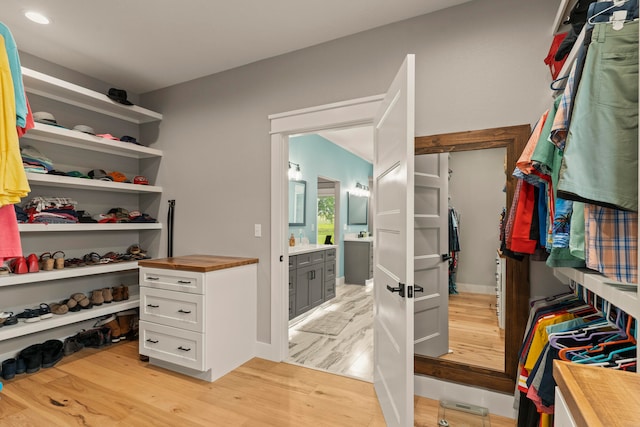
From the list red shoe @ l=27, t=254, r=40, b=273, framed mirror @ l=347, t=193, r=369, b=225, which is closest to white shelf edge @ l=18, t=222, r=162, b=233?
red shoe @ l=27, t=254, r=40, b=273

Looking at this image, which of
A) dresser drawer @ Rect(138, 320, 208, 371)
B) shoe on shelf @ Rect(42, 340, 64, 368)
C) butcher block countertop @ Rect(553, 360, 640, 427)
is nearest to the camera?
butcher block countertop @ Rect(553, 360, 640, 427)

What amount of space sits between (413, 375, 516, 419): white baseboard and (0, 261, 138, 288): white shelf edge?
280 centimetres

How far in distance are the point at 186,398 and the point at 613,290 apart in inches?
95.0

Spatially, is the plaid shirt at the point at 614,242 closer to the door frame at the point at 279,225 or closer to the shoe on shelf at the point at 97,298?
the door frame at the point at 279,225

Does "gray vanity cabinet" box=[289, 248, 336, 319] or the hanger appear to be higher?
the hanger

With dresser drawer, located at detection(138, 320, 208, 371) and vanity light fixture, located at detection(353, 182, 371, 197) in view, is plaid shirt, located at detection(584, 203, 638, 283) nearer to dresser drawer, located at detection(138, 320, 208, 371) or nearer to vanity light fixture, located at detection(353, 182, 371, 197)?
dresser drawer, located at detection(138, 320, 208, 371)

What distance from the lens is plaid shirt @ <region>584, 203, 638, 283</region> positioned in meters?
0.86

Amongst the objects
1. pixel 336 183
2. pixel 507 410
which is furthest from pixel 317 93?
pixel 336 183

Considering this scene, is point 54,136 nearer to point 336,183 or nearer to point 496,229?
point 496,229

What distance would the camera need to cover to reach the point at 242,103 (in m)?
3.05

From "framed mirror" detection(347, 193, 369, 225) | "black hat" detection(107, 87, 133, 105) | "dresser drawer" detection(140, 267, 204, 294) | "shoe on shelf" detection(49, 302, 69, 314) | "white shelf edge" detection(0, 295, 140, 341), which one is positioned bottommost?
"white shelf edge" detection(0, 295, 140, 341)

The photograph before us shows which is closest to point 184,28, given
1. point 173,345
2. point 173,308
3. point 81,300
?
point 173,308

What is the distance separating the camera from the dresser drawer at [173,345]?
95.0 inches

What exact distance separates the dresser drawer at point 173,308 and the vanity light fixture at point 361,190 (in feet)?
16.1
